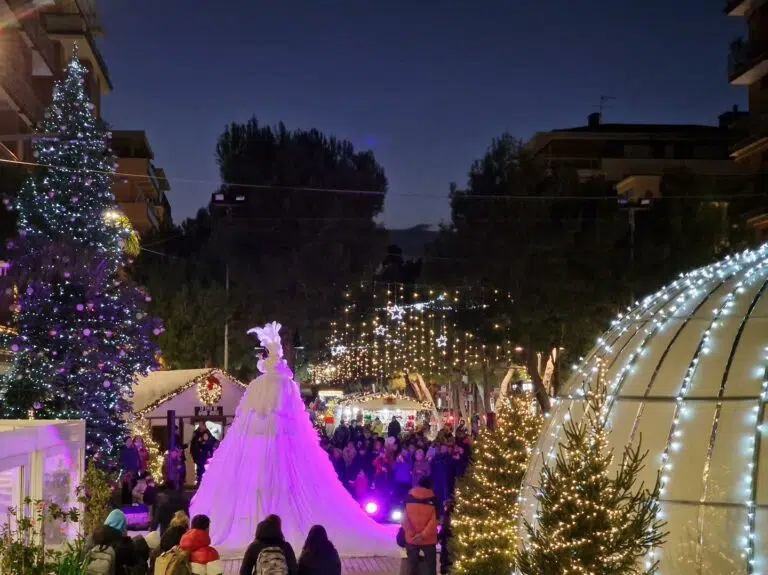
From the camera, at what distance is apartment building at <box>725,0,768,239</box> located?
3025cm

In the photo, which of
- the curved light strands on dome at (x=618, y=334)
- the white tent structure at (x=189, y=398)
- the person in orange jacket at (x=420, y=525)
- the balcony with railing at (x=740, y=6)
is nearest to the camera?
the curved light strands on dome at (x=618, y=334)

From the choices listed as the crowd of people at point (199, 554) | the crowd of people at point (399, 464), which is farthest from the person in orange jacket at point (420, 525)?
the crowd of people at point (399, 464)

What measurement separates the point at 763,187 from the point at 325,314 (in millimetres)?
20987

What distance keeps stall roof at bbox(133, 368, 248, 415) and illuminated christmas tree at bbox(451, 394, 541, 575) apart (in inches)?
604

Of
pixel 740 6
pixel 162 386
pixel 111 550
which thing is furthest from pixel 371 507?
pixel 740 6

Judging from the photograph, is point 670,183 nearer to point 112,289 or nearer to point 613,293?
point 613,293

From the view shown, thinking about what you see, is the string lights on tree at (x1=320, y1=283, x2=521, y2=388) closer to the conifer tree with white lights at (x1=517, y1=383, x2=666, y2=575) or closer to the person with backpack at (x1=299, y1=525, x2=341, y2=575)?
the person with backpack at (x1=299, y1=525, x2=341, y2=575)

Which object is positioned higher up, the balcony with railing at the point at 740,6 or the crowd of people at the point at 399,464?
the balcony with railing at the point at 740,6

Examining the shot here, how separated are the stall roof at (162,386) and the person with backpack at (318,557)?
18.0 metres

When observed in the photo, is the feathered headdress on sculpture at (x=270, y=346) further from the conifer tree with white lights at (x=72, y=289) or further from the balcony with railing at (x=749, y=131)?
the balcony with railing at (x=749, y=131)

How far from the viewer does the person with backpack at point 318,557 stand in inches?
366

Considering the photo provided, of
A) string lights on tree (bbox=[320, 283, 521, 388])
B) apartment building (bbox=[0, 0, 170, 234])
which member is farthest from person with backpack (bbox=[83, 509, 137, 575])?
string lights on tree (bbox=[320, 283, 521, 388])

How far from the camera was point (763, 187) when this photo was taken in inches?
1211

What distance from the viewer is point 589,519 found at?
754 cm
